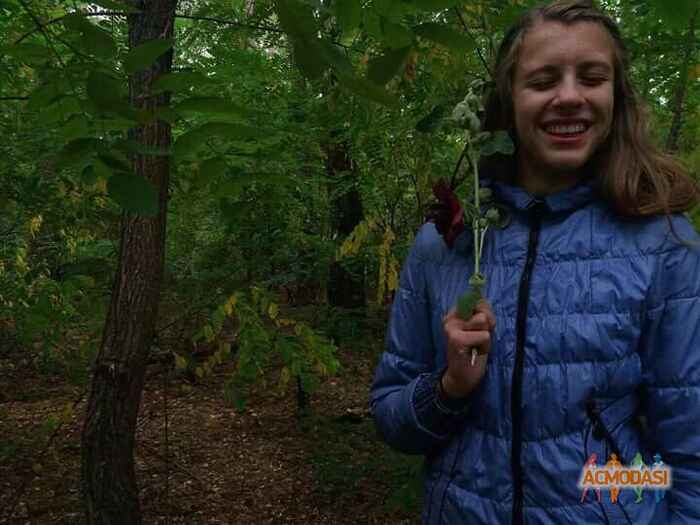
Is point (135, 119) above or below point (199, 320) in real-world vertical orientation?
above

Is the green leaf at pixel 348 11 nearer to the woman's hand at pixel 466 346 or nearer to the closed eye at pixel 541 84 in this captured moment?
the closed eye at pixel 541 84

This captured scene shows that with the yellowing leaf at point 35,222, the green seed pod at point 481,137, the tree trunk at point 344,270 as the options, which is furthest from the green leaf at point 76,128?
the tree trunk at point 344,270

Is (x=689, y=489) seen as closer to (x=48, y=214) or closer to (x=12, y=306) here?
(x=48, y=214)

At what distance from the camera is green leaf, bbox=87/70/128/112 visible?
105 cm

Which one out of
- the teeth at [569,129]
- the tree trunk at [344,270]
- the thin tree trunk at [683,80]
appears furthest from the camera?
the tree trunk at [344,270]

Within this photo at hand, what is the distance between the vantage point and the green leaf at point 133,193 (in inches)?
41.8

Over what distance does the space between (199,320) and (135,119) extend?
11.0 ft

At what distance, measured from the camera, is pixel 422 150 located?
2988mm

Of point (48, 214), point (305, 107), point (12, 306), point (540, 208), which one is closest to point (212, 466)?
point (12, 306)

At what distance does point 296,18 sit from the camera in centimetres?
93

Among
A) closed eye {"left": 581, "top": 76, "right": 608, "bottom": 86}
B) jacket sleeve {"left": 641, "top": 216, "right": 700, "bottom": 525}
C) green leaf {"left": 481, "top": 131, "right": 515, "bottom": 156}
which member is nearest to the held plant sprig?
green leaf {"left": 481, "top": 131, "right": 515, "bottom": 156}

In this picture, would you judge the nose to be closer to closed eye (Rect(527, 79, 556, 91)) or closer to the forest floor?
closed eye (Rect(527, 79, 556, 91))

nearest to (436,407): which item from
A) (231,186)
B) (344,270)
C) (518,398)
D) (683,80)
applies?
(518,398)
